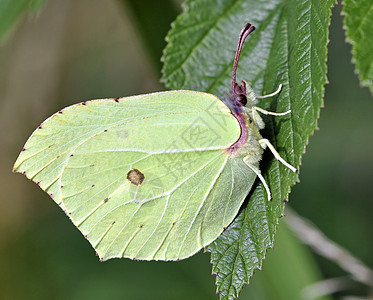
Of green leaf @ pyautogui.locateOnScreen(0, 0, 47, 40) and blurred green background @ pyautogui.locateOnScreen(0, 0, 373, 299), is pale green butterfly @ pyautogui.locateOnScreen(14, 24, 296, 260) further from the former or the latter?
blurred green background @ pyautogui.locateOnScreen(0, 0, 373, 299)

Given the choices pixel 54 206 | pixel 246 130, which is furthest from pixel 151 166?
pixel 54 206

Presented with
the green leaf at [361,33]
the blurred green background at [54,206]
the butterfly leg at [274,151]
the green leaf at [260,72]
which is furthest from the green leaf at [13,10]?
the blurred green background at [54,206]

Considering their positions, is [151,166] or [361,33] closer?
[361,33]

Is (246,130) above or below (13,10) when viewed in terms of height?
below

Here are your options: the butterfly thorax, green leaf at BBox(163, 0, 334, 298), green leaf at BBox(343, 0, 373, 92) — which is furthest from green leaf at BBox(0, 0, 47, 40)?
green leaf at BBox(343, 0, 373, 92)

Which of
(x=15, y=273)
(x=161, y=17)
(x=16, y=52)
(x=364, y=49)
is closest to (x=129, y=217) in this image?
(x=161, y=17)

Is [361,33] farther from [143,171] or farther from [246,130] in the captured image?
[143,171]
